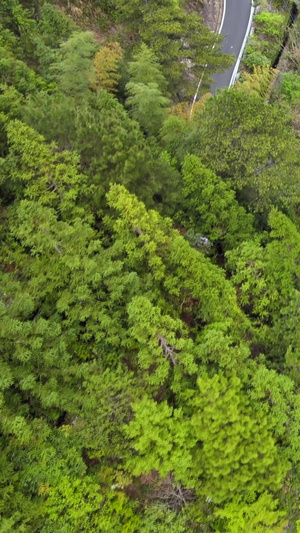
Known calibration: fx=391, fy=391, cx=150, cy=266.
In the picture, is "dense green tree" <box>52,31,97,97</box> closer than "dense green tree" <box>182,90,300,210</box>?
No

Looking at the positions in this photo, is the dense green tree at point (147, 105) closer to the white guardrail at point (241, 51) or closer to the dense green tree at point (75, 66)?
the dense green tree at point (75, 66)

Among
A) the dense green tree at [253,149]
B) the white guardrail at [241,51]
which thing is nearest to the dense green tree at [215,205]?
the dense green tree at [253,149]

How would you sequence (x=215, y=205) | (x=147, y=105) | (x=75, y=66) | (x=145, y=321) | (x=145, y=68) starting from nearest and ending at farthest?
1. (x=145, y=321)
2. (x=215, y=205)
3. (x=75, y=66)
4. (x=147, y=105)
5. (x=145, y=68)

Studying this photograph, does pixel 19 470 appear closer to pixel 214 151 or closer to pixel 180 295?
pixel 180 295

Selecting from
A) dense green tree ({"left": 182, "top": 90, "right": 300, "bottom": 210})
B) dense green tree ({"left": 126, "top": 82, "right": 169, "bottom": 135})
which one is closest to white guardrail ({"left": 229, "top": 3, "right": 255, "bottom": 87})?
dense green tree ({"left": 126, "top": 82, "right": 169, "bottom": 135})

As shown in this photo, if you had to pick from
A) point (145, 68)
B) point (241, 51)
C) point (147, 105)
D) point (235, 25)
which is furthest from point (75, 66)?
point (235, 25)

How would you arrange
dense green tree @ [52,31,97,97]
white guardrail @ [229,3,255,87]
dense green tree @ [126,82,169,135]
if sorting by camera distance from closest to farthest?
dense green tree @ [52,31,97,97] < dense green tree @ [126,82,169,135] < white guardrail @ [229,3,255,87]

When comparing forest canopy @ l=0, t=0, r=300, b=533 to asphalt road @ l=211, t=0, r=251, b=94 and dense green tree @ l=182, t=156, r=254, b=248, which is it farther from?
asphalt road @ l=211, t=0, r=251, b=94

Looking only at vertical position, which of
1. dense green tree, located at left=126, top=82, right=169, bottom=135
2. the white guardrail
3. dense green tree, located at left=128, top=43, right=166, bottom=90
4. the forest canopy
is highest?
the white guardrail

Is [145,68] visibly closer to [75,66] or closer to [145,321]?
[75,66]
